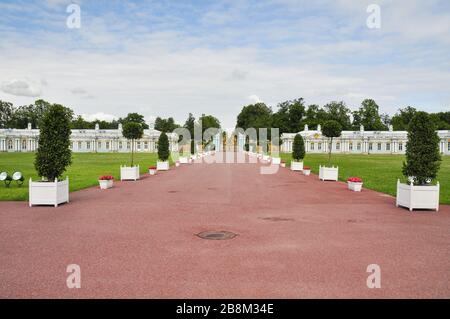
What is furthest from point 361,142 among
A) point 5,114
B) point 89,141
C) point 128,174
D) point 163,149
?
point 5,114

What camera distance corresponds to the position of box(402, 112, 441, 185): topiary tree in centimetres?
1398

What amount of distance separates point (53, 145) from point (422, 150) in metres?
13.0

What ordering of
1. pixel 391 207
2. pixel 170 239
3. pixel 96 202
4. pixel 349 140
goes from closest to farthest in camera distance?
1. pixel 170 239
2. pixel 391 207
3. pixel 96 202
4. pixel 349 140

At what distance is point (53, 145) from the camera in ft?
48.3

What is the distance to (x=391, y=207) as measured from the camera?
14062 mm

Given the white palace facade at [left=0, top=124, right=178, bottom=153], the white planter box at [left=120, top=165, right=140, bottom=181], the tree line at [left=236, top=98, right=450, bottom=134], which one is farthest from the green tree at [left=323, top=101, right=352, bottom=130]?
the white planter box at [left=120, top=165, right=140, bottom=181]

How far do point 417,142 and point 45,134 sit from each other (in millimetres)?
13219

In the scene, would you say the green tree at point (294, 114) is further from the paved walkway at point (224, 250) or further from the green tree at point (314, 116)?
the paved walkway at point (224, 250)

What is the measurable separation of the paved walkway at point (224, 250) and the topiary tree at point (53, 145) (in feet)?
4.72

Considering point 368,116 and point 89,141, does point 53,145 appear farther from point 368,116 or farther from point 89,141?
point 368,116

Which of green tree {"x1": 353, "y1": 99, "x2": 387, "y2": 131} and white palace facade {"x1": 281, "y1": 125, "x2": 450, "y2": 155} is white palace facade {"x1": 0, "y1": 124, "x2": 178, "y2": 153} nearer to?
white palace facade {"x1": 281, "y1": 125, "x2": 450, "y2": 155}
